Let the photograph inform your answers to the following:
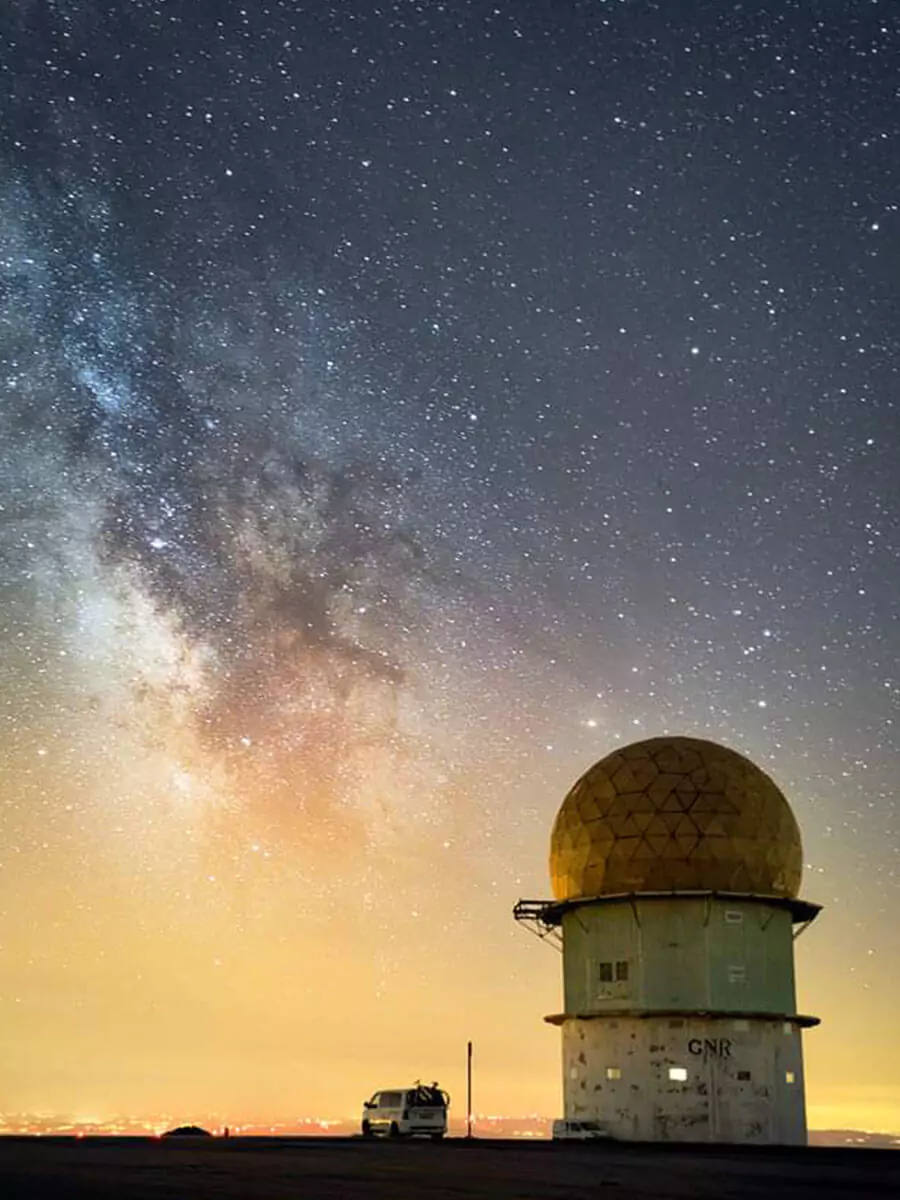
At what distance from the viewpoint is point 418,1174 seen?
60.5ft

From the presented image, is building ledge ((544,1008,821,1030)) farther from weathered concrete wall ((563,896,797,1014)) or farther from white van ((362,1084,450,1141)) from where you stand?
white van ((362,1084,450,1141))

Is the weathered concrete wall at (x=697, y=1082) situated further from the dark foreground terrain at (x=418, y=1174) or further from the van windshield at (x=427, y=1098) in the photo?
the dark foreground terrain at (x=418, y=1174)

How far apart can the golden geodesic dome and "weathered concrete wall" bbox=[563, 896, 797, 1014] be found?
73cm

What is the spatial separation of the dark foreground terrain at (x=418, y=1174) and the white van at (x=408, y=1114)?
1040 cm

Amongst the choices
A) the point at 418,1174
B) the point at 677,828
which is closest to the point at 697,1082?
the point at 677,828

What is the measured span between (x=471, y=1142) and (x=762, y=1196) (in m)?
21.5

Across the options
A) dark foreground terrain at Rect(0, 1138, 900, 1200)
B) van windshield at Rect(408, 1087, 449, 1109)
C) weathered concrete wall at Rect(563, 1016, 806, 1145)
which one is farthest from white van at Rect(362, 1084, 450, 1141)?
dark foreground terrain at Rect(0, 1138, 900, 1200)

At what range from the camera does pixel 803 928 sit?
147ft

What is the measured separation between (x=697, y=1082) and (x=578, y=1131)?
4.14 m

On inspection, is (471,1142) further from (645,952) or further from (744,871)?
(744,871)

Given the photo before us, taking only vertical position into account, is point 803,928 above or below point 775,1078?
above

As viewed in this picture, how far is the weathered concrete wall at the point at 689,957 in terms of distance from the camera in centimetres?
4103

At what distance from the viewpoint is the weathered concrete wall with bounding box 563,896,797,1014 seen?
135ft

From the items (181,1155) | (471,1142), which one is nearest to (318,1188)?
(181,1155)
